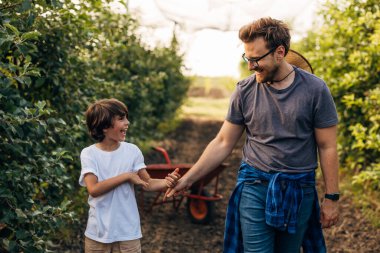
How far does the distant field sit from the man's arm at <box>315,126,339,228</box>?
54.1 feet

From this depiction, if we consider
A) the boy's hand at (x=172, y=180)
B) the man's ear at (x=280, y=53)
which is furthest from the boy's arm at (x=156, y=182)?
the man's ear at (x=280, y=53)

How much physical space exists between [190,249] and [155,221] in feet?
3.21

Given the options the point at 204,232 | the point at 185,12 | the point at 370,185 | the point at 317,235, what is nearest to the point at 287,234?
the point at 317,235

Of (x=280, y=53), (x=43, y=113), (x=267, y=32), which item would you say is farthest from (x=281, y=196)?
(x=43, y=113)

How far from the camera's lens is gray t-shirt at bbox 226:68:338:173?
10.9 feet

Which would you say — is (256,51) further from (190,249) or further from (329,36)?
(329,36)

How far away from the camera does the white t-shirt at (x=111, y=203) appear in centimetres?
352

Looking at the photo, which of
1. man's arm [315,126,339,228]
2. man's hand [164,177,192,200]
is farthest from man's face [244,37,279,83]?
man's hand [164,177,192,200]

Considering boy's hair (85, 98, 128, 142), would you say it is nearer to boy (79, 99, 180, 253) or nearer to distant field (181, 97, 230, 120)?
boy (79, 99, 180, 253)

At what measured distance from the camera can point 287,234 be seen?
136 inches

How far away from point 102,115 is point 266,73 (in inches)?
38.0

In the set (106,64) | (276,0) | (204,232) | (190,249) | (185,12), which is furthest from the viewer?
(185,12)

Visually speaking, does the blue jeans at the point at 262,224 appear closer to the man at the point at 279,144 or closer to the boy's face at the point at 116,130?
the man at the point at 279,144

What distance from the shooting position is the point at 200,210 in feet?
23.3
